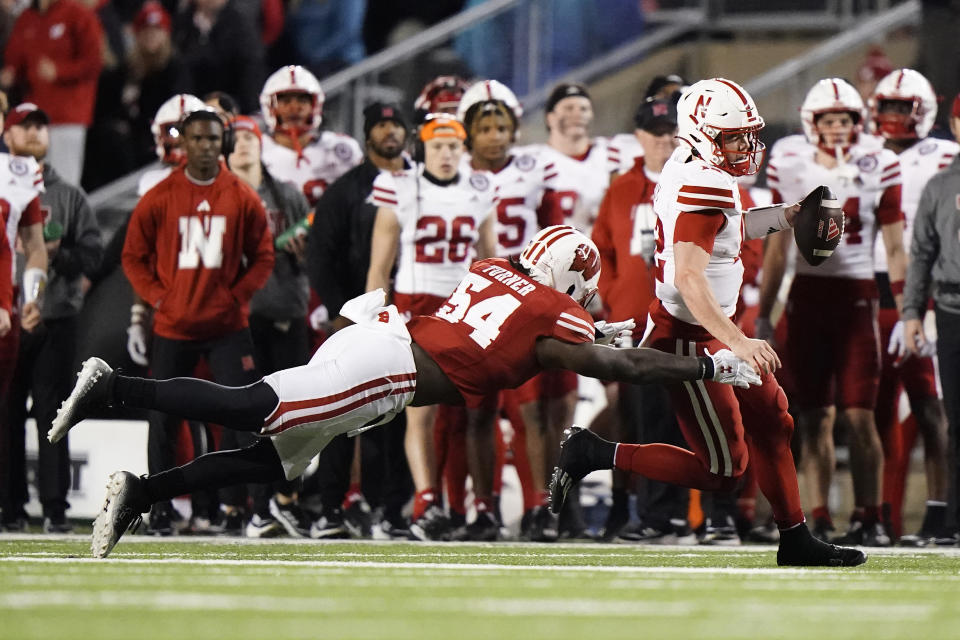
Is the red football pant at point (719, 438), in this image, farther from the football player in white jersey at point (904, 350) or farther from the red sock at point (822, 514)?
the football player in white jersey at point (904, 350)

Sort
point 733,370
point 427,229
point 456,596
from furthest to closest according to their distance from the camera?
point 427,229 < point 733,370 < point 456,596

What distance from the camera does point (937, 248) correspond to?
839 cm

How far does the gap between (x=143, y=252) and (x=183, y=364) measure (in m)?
0.58

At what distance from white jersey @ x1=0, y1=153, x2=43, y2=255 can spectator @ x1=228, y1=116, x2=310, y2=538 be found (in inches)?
39.6

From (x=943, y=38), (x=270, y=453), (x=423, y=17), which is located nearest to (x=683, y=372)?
(x=270, y=453)

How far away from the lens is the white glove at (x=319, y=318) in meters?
9.52

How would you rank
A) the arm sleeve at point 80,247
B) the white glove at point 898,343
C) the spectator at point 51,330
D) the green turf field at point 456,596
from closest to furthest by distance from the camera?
the green turf field at point 456,596 → the white glove at point 898,343 → the spectator at point 51,330 → the arm sleeve at point 80,247

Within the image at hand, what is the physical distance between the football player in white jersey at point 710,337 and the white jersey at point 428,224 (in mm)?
2205

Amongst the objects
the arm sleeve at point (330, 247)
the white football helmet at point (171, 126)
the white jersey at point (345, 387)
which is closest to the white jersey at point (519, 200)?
the arm sleeve at point (330, 247)

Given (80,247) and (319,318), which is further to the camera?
(319,318)

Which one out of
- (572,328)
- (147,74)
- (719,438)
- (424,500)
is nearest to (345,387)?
(572,328)

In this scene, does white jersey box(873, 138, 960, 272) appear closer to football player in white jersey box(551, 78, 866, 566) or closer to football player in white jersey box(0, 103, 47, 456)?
football player in white jersey box(551, 78, 866, 566)

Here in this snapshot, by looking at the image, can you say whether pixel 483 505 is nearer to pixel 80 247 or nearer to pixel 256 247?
pixel 256 247

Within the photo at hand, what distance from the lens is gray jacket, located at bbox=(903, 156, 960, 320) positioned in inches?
325
